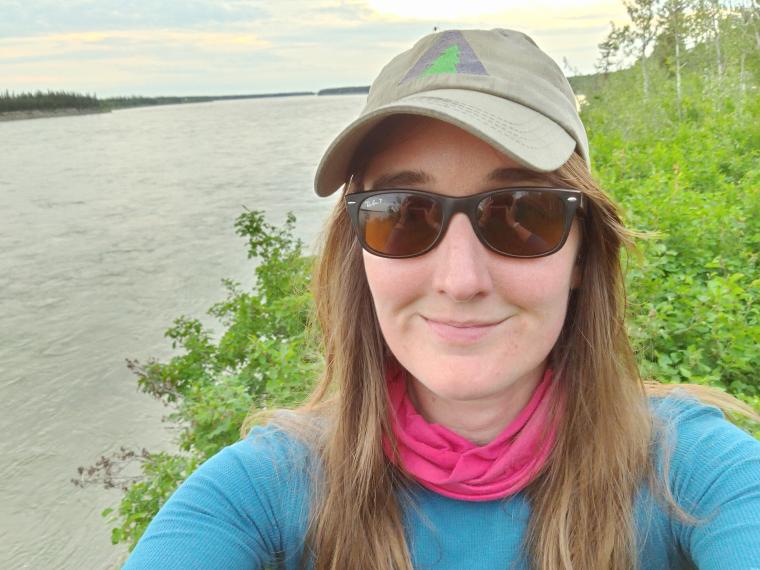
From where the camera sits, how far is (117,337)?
9.76 meters

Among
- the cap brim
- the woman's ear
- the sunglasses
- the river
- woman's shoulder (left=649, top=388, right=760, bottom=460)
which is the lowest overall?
the river

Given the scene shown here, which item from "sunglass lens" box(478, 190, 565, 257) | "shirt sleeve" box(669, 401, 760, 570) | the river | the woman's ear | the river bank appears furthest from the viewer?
the river bank

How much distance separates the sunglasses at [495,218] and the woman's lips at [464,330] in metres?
0.14

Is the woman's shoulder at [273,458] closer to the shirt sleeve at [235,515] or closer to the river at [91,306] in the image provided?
the shirt sleeve at [235,515]

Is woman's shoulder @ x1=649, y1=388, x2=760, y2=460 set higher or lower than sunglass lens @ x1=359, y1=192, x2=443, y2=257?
lower

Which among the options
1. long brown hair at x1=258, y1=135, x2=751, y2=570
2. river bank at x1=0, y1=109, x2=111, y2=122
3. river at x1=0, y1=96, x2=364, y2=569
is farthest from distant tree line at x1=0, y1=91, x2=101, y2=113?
long brown hair at x1=258, y1=135, x2=751, y2=570

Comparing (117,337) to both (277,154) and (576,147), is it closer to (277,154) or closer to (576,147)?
(576,147)

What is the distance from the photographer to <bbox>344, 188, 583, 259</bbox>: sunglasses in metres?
1.22

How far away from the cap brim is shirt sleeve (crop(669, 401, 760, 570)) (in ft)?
2.01

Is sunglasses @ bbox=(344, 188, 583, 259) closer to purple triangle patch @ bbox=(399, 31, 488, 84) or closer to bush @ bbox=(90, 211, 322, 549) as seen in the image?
purple triangle patch @ bbox=(399, 31, 488, 84)

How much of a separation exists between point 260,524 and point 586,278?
86cm

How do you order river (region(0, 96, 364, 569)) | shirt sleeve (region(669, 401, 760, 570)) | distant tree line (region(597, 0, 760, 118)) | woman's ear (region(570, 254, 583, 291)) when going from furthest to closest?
distant tree line (region(597, 0, 760, 118)) < river (region(0, 96, 364, 569)) < woman's ear (region(570, 254, 583, 291)) < shirt sleeve (region(669, 401, 760, 570))

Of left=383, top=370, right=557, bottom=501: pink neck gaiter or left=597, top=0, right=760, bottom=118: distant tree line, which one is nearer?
left=383, top=370, right=557, bottom=501: pink neck gaiter

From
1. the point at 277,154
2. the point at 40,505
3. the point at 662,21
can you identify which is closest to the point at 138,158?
the point at 277,154
